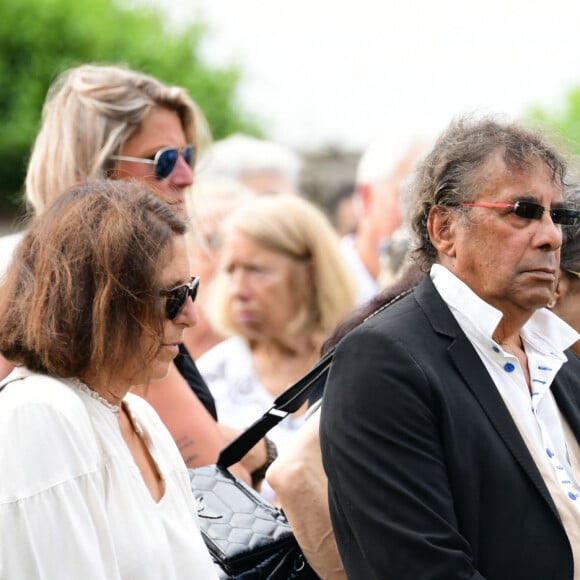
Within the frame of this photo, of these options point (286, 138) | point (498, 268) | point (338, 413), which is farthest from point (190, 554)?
point (286, 138)

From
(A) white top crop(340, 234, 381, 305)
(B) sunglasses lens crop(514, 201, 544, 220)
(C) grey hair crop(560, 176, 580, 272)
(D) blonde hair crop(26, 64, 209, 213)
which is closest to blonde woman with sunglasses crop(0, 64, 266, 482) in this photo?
(D) blonde hair crop(26, 64, 209, 213)

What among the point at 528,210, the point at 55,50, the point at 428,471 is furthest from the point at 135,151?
the point at 55,50

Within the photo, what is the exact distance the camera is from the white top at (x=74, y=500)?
227 cm

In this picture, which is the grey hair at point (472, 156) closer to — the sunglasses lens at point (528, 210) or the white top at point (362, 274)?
the sunglasses lens at point (528, 210)

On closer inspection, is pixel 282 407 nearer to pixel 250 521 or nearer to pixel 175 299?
pixel 250 521

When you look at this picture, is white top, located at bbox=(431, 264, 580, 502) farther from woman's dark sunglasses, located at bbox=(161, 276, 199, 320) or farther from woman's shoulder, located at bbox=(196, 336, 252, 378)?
woman's shoulder, located at bbox=(196, 336, 252, 378)

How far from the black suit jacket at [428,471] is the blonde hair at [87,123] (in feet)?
4.90

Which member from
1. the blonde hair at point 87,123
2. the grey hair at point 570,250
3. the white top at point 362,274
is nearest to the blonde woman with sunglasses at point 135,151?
the blonde hair at point 87,123

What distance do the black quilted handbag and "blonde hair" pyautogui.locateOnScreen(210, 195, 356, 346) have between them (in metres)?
2.31

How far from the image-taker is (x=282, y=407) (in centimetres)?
306

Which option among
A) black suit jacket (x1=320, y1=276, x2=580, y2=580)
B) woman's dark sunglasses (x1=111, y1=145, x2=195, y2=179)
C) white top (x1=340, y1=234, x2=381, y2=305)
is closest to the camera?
black suit jacket (x1=320, y1=276, x2=580, y2=580)

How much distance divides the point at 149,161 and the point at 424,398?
1.77 meters

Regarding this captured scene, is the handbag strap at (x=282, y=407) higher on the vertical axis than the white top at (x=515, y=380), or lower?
lower

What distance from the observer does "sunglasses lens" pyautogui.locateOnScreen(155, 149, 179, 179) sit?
3912mm
